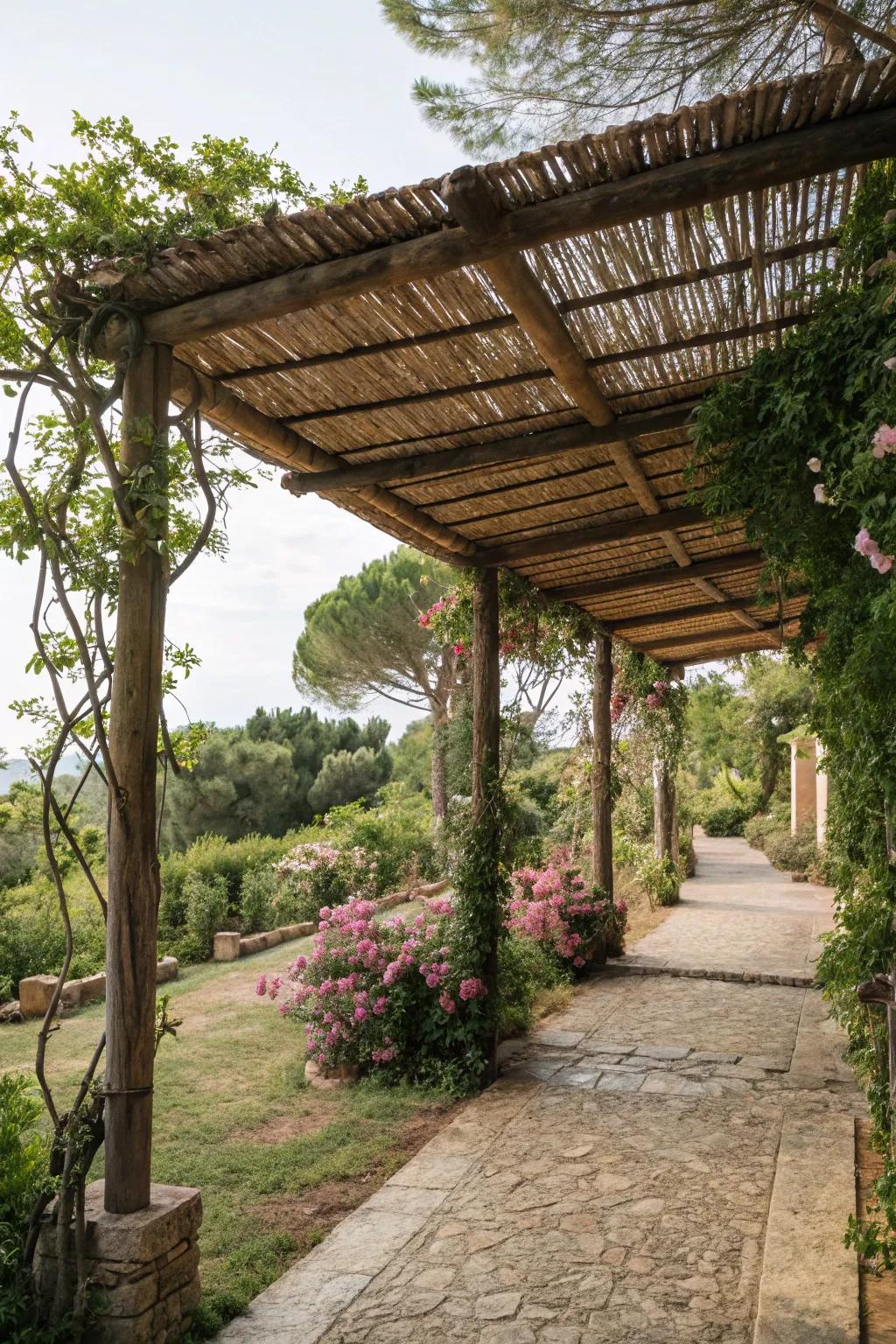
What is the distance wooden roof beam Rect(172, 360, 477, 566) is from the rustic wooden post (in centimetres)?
21

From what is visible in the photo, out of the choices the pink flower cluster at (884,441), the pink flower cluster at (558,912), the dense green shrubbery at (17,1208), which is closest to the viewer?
the pink flower cluster at (884,441)

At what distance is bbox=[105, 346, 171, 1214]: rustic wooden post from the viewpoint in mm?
2855

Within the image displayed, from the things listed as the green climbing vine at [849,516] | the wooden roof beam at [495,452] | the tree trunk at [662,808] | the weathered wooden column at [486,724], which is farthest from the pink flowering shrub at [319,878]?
the green climbing vine at [849,516]

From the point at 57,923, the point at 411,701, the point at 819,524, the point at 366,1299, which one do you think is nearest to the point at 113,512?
the point at 819,524

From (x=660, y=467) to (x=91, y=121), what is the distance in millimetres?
2867

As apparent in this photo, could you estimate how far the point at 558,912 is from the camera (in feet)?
27.2

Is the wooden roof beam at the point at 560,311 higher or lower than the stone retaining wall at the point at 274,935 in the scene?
higher

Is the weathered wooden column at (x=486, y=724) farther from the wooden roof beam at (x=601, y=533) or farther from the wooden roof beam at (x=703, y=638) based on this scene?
the wooden roof beam at (x=703, y=638)

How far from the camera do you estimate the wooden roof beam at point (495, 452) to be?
13.5 feet

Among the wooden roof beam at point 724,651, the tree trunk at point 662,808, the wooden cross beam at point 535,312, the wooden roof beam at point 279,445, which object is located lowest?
the tree trunk at point 662,808

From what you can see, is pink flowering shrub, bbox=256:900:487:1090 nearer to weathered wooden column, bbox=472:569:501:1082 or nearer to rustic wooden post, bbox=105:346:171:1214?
weathered wooden column, bbox=472:569:501:1082

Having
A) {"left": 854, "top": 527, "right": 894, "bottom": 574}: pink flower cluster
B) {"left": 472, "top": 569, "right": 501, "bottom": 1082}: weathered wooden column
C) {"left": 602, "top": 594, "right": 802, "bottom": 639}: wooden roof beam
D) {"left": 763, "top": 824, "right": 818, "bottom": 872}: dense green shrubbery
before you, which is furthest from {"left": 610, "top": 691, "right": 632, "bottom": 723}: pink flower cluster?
{"left": 854, "top": 527, "right": 894, "bottom": 574}: pink flower cluster

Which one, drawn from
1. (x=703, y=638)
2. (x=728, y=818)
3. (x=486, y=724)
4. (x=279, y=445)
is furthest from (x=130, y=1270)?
(x=728, y=818)

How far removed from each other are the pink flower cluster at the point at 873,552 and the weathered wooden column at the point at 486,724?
3239 millimetres
